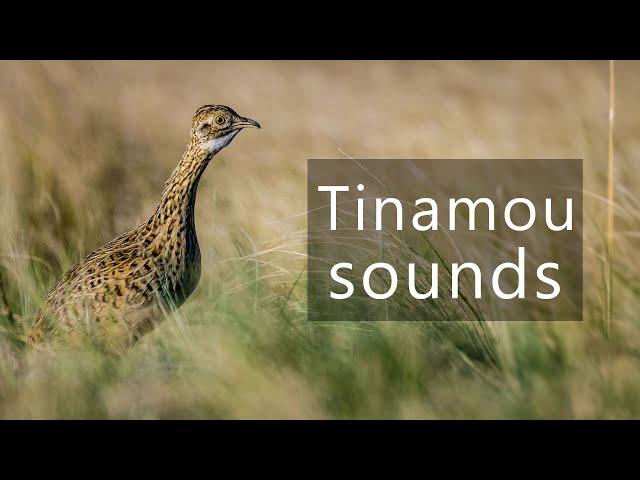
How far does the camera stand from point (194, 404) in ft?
12.4

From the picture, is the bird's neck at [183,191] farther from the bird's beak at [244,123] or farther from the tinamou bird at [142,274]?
the bird's beak at [244,123]

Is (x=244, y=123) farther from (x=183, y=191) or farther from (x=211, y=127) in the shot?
(x=183, y=191)

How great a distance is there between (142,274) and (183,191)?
0.45 meters

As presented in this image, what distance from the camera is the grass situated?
3758 millimetres

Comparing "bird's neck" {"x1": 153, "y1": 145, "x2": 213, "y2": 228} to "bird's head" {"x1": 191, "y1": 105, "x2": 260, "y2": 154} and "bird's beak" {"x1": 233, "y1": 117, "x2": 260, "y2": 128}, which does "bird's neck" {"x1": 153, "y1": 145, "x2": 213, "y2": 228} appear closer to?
"bird's head" {"x1": 191, "y1": 105, "x2": 260, "y2": 154}

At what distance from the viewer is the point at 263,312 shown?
4.30 metres

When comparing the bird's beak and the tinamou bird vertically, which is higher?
the bird's beak

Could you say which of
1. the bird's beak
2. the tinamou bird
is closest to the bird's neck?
the tinamou bird

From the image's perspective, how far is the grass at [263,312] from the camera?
3.76 meters

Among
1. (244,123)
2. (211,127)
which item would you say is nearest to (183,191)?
(211,127)

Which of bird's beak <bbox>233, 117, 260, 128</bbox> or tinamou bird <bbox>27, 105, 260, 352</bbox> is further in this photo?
bird's beak <bbox>233, 117, 260, 128</bbox>

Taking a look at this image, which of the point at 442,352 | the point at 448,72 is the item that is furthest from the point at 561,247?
the point at 448,72

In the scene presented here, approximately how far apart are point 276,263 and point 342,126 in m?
5.49

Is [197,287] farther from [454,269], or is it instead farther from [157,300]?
[454,269]
